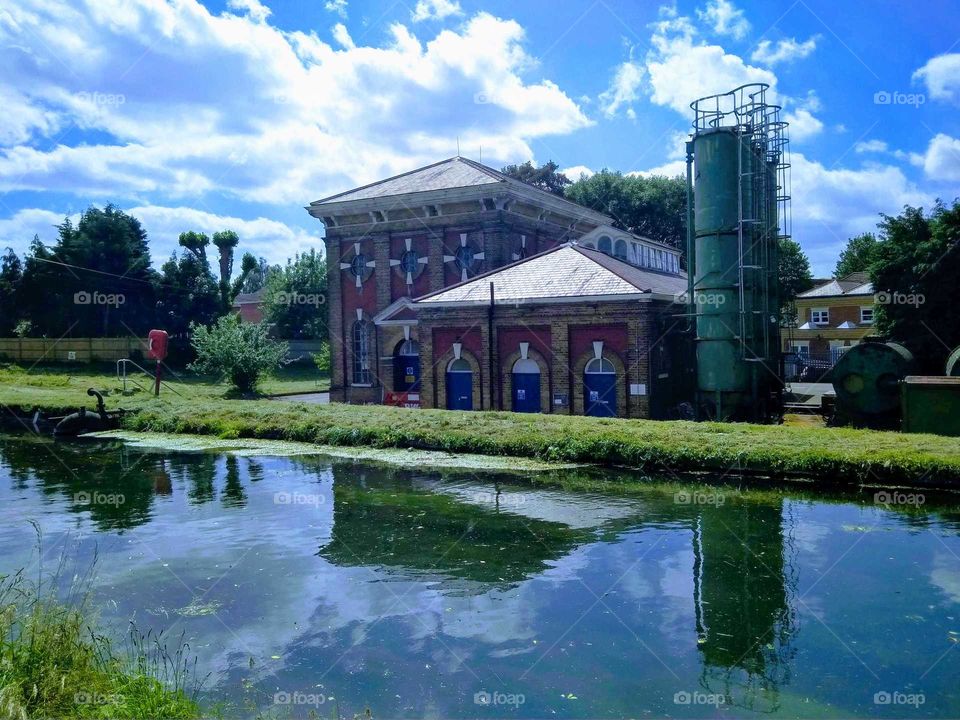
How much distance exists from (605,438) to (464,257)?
1450 centimetres

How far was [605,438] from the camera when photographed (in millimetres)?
17953

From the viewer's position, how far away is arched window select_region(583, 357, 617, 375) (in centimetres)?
2292

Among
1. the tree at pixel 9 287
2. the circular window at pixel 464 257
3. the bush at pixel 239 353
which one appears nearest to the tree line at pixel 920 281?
the circular window at pixel 464 257

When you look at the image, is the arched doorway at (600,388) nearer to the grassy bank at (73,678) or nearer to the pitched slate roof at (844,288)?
the grassy bank at (73,678)

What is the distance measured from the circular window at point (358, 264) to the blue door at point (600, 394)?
13117 mm

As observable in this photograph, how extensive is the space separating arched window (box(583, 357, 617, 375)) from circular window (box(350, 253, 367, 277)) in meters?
13.0

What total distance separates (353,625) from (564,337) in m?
15.7

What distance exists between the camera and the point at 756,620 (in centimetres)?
859

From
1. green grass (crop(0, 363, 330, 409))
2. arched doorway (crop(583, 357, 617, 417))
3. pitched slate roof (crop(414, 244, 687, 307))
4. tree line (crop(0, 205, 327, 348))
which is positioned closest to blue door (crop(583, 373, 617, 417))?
arched doorway (crop(583, 357, 617, 417))

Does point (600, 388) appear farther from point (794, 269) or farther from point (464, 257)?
point (794, 269)

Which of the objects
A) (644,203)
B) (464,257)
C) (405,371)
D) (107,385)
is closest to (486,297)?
(464,257)

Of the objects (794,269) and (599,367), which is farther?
(794,269)

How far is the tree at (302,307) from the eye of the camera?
179ft

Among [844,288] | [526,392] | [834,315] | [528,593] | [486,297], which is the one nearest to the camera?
[528,593]
